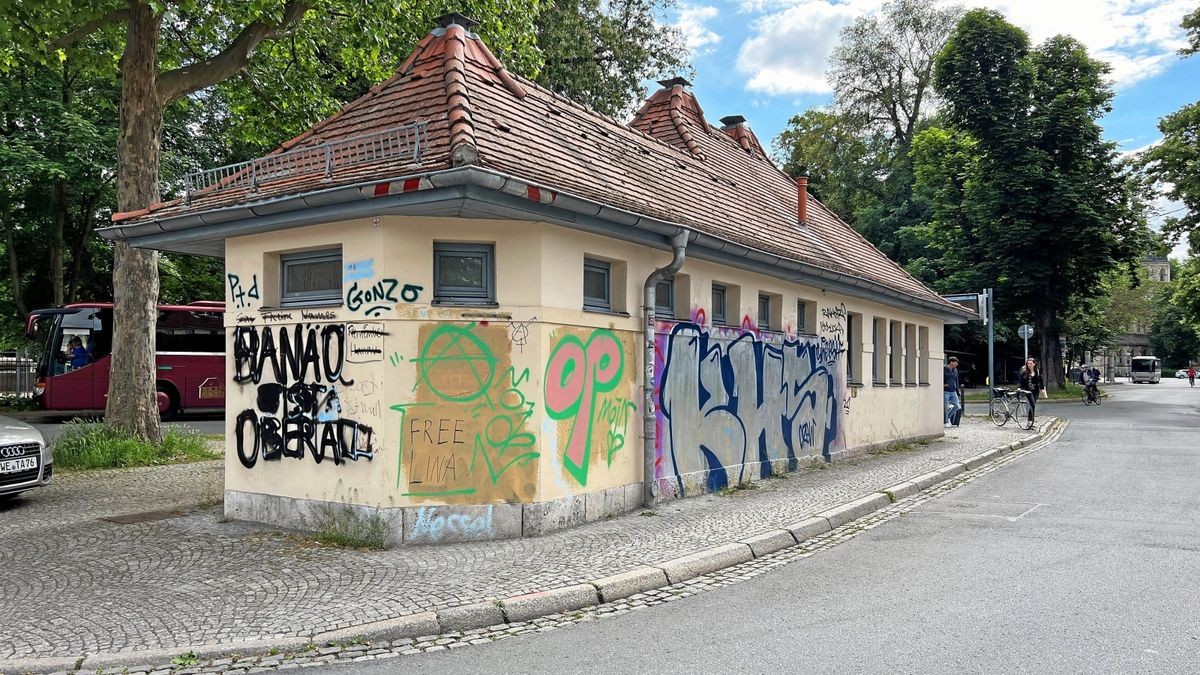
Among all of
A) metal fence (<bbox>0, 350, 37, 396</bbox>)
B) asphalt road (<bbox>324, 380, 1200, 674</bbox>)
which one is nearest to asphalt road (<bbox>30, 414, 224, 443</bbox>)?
metal fence (<bbox>0, 350, 37, 396</bbox>)

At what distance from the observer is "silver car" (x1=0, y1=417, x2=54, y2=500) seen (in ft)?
29.0

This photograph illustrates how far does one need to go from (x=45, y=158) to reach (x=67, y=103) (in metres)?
3.03

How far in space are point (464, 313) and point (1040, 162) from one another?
103ft

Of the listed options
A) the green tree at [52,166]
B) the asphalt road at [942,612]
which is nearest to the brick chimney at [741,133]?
the asphalt road at [942,612]

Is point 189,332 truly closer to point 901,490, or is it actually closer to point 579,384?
point 579,384

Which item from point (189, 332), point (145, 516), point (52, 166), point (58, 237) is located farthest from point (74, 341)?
point (145, 516)

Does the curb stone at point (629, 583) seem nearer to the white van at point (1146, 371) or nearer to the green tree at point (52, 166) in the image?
the green tree at point (52, 166)

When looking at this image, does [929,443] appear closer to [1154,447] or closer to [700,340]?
[1154,447]

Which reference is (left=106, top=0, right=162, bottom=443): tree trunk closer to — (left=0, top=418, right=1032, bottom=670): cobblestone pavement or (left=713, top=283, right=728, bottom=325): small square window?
(left=0, top=418, right=1032, bottom=670): cobblestone pavement

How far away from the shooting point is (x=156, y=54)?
1316cm

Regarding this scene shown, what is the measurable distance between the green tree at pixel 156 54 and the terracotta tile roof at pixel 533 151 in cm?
407

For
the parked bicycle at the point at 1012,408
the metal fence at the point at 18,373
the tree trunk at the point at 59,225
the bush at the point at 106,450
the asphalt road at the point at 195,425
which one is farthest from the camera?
the metal fence at the point at 18,373

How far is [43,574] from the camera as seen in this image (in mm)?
6293

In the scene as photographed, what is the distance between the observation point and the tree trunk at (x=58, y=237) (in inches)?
960
